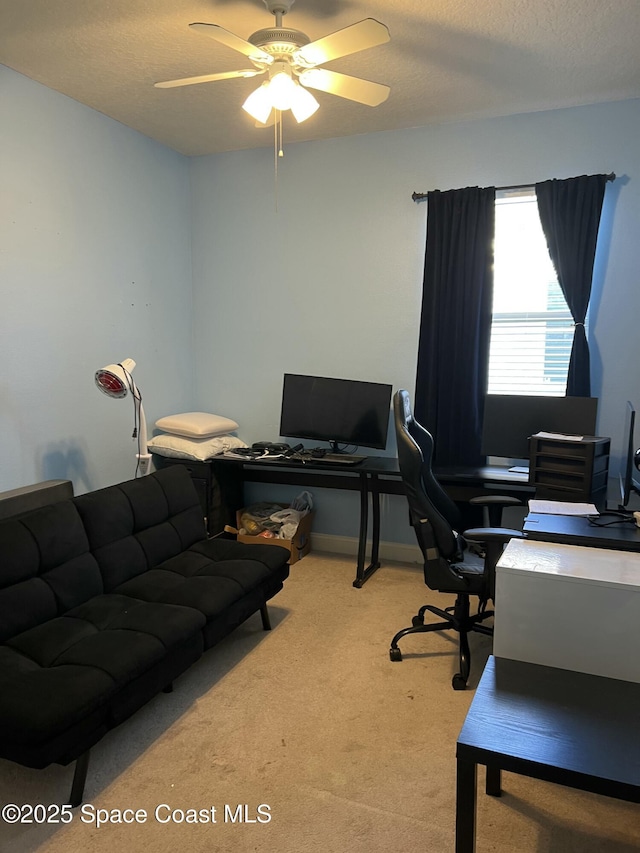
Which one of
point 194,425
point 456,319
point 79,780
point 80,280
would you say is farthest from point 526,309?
point 79,780

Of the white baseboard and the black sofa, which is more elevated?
the black sofa

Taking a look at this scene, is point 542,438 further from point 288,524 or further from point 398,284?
point 288,524

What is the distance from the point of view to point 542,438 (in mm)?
3020

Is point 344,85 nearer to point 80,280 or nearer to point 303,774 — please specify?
point 80,280

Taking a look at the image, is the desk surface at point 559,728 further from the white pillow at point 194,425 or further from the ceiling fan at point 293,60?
the white pillow at point 194,425

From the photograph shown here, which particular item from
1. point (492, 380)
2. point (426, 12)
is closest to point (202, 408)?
point (492, 380)

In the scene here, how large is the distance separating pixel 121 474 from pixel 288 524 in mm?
1156

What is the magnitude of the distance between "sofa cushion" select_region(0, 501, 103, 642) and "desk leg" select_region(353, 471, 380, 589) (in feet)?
5.39

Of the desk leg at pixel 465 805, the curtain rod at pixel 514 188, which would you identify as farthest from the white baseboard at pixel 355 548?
the desk leg at pixel 465 805

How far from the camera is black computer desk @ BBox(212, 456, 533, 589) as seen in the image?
3395 millimetres

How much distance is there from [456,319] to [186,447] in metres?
1.92


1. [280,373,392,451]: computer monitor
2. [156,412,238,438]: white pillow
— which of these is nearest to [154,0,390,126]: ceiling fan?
[280,373,392,451]: computer monitor

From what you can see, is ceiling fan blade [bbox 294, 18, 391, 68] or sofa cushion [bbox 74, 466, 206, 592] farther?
sofa cushion [bbox 74, 466, 206, 592]

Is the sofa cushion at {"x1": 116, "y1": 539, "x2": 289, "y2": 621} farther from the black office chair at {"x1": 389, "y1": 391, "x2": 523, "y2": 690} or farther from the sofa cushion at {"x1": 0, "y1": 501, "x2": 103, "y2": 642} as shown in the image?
the black office chair at {"x1": 389, "y1": 391, "x2": 523, "y2": 690}
